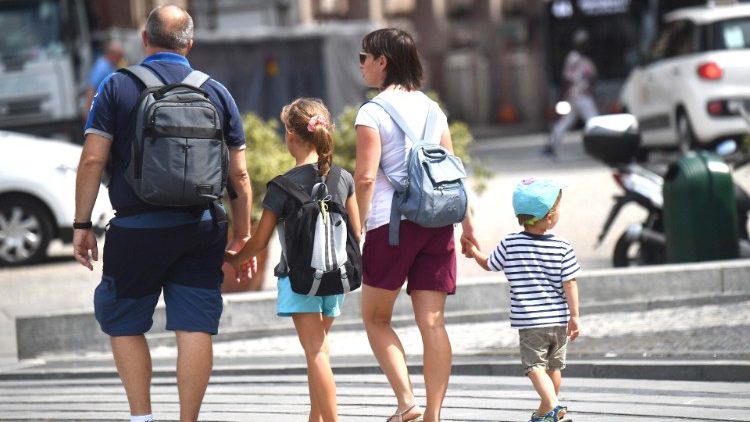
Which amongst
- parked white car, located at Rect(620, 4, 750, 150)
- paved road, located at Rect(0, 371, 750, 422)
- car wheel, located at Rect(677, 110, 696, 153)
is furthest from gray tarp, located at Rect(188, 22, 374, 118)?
paved road, located at Rect(0, 371, 750, 422)

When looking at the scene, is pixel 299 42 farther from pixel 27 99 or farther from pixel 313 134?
pixel 313 134

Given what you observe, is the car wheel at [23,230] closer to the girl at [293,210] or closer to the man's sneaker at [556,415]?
the girl at [293,210]

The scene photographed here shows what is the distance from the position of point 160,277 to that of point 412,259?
1.04m

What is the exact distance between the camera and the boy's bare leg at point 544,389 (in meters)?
6.72

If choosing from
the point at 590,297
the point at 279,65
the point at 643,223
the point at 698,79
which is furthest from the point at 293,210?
the point at 279,65

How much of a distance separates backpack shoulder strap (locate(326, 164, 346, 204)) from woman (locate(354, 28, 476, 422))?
0.34 ft

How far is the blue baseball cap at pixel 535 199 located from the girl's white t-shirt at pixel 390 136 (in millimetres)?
447

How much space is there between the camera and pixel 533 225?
684 centimetres

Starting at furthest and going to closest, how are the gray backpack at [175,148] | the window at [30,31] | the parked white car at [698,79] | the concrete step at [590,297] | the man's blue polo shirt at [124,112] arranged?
the window at [30,31] → the parked white car at [698,79] → the concrete step at [590,297] → the man's blue polo shirt at [124,112] → the gray backpack at [175,148]

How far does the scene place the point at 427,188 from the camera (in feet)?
22.2

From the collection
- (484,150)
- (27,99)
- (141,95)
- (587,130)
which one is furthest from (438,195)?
(484,150)

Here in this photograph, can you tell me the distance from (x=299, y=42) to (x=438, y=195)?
2211 cm

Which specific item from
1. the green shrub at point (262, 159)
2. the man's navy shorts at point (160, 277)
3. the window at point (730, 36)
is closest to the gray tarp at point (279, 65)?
the window at point (730, 36)

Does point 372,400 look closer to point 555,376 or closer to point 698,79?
point 555,376
